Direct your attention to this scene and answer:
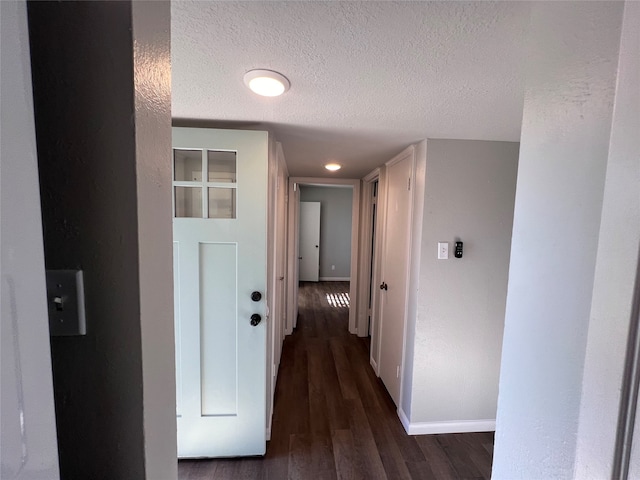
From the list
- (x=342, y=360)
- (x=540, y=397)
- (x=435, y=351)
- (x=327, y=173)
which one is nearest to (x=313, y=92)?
(x=540, y=397)

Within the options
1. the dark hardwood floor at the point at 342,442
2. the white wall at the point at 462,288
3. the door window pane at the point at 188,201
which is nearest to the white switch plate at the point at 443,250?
the white wall at the point at 462,288

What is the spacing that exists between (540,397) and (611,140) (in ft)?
1.93

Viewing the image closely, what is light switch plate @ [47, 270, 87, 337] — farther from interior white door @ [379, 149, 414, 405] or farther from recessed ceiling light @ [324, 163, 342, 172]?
recessed ceiling light @ [324, 163, 342, 172]

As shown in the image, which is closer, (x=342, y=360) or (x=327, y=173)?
(x=342, y=360)

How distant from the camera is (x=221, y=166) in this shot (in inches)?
64.9

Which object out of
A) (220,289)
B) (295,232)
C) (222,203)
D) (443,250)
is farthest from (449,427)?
(295,232)

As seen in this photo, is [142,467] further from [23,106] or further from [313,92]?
[313,92]

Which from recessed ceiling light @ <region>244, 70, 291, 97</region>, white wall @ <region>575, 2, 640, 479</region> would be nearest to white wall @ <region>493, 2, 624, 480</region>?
white wall @ <region>575, 2, 640, 479</region>

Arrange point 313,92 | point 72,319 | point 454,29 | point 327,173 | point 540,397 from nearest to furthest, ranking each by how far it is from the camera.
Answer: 1. point 72,319
2. point 540,397
3. point 454,29
4. point 313,92
5. point 327,173

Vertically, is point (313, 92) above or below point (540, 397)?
above

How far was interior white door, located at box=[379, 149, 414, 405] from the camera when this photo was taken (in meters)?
2.14

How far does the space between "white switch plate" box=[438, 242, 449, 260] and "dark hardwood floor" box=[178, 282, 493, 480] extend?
51.6 inches

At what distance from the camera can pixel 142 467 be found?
51cm

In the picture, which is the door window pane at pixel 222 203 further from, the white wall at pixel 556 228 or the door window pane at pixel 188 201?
the white wall at pixel 556 228
